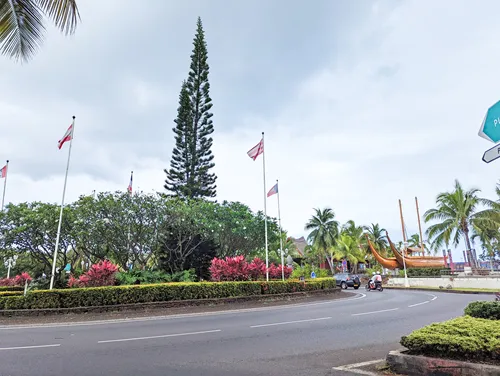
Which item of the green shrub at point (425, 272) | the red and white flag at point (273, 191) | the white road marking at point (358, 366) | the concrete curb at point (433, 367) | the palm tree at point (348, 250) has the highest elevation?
the red and white flag at point (273, 191)

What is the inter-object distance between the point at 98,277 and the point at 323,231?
38.1m

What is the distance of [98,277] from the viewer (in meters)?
16.0

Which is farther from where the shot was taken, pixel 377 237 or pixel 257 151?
pixel 377 237

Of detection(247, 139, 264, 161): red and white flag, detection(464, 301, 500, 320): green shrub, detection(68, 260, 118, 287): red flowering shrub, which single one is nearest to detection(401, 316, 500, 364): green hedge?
detection(464, 301, 500, 320): green shrub

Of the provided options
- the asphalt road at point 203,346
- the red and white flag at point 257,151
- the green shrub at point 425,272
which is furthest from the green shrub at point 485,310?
the green shrub at point 425,272

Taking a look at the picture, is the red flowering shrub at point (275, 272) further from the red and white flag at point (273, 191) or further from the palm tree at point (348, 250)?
the palm tree at point (348, 250)

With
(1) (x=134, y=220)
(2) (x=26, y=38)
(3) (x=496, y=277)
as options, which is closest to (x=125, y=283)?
(1) (x=134, y=220)

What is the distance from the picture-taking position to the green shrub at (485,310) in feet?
21.3

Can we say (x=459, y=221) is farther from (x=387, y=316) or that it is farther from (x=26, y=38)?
(x=26, y=38)

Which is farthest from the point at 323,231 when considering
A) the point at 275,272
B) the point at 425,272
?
the point at 275,272

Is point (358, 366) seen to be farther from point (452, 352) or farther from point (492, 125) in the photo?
point (492, 125)

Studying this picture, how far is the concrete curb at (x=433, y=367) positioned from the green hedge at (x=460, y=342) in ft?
0.60

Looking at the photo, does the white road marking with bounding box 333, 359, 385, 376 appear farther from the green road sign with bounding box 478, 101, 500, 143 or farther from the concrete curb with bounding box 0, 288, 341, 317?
the concrete curb with bounding box 0, 288, 341, 317

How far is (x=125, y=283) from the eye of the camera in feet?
55.2
